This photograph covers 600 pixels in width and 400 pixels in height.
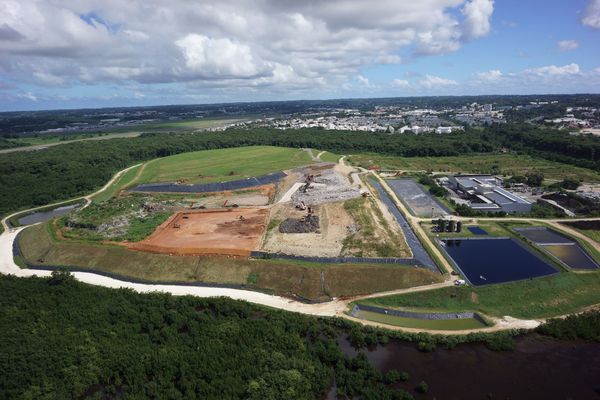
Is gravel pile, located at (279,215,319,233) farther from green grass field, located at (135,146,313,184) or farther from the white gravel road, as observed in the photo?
green grass field, located at (135,146,313,184)

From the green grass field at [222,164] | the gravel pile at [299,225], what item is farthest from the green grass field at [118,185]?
the gravel pile at [299,225]

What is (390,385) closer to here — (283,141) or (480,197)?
(480,197)

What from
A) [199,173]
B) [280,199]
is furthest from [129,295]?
[199,173]

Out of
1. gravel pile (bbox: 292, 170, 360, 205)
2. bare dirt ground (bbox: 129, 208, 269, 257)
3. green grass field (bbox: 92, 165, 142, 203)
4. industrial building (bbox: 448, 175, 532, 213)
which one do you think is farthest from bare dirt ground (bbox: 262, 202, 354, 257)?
green grass field (bbox: 92, 165, 142, 203)

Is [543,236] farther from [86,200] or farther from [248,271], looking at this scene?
[86,200]

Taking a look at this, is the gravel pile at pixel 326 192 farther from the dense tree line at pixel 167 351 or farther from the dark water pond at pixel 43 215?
the dark water pond at pixel 43 215

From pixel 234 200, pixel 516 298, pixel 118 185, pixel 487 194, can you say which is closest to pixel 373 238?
pixel 516 298
